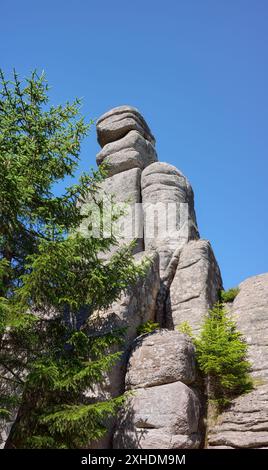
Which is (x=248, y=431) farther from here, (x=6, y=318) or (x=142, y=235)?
(x=142, y=235)

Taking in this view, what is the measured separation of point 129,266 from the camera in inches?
582

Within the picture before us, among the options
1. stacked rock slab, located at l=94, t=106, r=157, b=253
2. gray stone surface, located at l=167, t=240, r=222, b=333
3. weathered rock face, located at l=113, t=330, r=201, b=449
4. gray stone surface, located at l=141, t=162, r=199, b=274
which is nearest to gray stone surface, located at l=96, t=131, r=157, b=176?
stacked rock slab, located at l=94, t=106, r=157, b=253

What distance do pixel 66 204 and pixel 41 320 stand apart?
3796mm

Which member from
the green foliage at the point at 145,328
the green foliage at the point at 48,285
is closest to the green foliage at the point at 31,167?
the green foliage at the point at 48,285

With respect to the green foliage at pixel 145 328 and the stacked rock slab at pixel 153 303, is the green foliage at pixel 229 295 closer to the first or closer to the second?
the stacked rock slab at pixel 153 303

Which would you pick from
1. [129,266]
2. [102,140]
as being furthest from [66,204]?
[102,140]

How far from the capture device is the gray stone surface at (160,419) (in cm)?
1233

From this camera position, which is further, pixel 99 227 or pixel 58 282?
pixel 99 227

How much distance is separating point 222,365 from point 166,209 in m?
11.3

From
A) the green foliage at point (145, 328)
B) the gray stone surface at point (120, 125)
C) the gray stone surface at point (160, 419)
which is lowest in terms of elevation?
the gray stone surface at point (160, 419)

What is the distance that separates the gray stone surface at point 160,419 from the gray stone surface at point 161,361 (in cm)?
29

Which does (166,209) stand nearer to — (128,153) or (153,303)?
(128,153)

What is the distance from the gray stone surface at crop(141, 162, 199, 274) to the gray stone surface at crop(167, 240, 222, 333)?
1010mm

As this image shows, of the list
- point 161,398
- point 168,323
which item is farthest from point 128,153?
point 161,398
